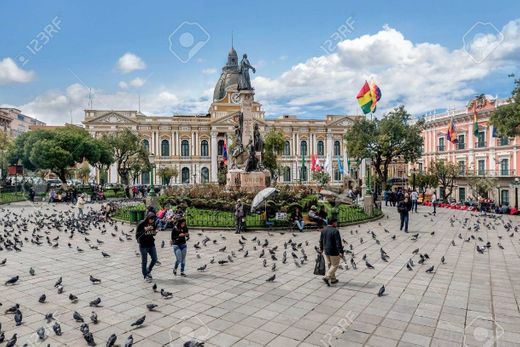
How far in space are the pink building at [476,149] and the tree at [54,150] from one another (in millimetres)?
38183

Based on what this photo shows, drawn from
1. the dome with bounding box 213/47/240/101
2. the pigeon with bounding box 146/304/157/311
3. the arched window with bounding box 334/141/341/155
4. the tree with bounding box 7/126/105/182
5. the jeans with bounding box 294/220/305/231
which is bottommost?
the pigeon with bounding box 146/304/157/311

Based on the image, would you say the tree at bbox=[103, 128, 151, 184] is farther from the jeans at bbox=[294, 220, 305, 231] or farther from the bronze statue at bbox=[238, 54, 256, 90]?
the jeans at bbox=[294, 220, 305, 231]

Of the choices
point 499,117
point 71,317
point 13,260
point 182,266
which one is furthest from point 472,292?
point 499,117

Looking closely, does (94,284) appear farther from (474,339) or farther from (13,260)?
(474,339)

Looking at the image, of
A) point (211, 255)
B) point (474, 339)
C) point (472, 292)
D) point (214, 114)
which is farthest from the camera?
point (214, 114)

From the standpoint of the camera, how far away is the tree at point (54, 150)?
117 ft

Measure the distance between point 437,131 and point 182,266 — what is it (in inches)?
1845

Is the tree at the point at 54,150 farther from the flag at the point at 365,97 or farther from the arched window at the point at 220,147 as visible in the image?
the arched window at the point at 220,147

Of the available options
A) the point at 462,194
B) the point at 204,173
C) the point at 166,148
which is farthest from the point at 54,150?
the point at 462,194

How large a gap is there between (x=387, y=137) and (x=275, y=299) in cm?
2830

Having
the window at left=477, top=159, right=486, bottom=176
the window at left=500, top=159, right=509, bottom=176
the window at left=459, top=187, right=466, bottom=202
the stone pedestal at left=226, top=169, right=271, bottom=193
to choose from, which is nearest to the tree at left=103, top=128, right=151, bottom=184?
the stone pedestal at left=226, top=169, right=271, bottom=193

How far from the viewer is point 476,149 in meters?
43.9

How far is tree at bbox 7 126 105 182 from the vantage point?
35.6 meters

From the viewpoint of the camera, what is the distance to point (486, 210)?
78.6 feet
